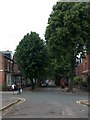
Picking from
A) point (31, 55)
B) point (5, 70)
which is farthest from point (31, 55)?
point (5, 70)

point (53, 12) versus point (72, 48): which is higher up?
point (53, 12)

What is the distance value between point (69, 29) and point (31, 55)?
14790mm

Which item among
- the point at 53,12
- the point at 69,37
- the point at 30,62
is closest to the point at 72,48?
the point at 69,37

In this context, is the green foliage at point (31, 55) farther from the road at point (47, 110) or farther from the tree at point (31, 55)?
the road at point (47, 110)

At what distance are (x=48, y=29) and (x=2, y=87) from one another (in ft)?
48.7

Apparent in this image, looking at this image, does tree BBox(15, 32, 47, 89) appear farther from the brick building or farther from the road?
the road

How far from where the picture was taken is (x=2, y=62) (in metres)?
75.1

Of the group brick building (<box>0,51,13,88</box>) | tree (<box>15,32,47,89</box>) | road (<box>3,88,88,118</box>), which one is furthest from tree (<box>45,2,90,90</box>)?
road (<box>3,88,88,118</box>)

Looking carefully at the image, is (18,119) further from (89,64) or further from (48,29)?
(89,64)

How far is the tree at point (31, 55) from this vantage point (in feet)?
242

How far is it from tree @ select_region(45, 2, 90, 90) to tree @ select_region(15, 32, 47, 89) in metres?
9.72

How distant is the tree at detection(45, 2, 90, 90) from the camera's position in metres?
60.6

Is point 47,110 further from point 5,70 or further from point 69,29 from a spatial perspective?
point 5,70

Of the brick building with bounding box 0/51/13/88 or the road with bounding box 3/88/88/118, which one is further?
the brick building with bounding box 0/51/13/88
